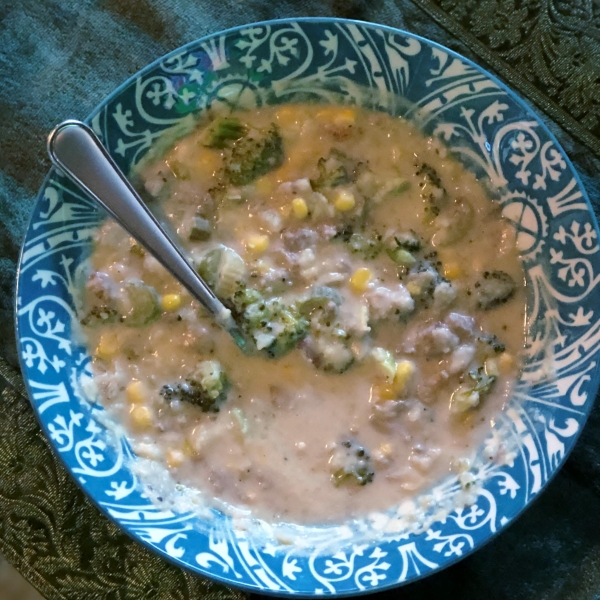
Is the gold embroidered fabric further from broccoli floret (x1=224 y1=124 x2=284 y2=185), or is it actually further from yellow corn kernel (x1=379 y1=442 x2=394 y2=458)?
broccoli floret (x1=224 y1=124 x2=284 y2=185)

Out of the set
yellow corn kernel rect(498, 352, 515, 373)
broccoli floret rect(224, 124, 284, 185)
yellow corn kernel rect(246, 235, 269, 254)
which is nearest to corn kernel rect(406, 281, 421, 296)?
yellow corn kernel rect(498, 352, 515, 373)

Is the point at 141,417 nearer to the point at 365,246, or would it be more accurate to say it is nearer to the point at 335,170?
the point at 365,246

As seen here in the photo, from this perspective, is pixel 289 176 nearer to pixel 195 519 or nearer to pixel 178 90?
pixel 178 90

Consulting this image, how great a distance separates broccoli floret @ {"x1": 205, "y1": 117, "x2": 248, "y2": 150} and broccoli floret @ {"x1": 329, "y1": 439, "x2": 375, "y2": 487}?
1048mm

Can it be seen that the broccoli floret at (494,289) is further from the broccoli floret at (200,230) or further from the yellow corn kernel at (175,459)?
the yellow corn kernel at (175,459)

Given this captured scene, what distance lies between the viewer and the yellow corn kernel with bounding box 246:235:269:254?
2105mm

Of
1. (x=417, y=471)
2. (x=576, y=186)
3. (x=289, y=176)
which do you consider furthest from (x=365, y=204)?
(x=417, y=471)

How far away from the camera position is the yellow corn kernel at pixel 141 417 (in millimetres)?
2033

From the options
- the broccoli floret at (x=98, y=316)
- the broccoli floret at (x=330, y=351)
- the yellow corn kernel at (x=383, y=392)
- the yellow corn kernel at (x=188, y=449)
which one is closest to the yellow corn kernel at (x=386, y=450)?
the yellow corn kernel at (x=383, y=392)

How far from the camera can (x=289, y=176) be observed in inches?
85.2

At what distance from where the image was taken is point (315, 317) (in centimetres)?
206

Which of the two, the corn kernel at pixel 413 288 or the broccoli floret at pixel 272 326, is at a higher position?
the corn kernel at pixel 413 288

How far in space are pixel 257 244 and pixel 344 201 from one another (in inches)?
12.3

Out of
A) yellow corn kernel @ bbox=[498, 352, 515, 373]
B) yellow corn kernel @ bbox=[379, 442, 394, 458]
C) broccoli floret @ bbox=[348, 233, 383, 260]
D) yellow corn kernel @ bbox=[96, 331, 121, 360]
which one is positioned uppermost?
broccoli floret @ bbox=[348, 233, 383, 260]
